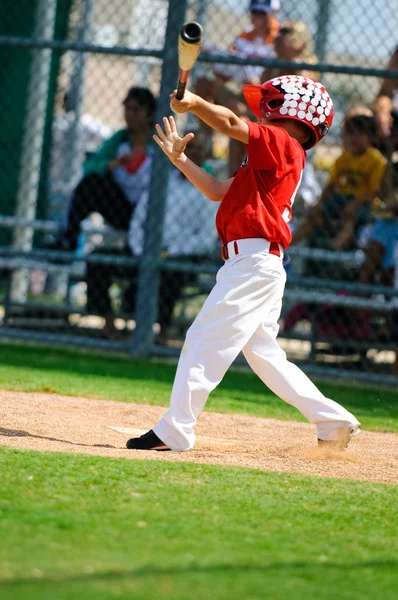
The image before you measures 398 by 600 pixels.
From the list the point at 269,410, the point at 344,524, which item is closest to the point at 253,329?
the point at 344,524

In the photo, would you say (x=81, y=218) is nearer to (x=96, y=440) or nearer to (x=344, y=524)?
(x=96, y=440)

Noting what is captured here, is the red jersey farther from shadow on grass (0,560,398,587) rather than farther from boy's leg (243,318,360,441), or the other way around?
shadow on grass (0,560,398,587)

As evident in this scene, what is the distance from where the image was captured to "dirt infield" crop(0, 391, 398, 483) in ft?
14.3

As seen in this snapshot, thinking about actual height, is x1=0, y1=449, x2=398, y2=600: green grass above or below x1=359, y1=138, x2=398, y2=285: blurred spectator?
below

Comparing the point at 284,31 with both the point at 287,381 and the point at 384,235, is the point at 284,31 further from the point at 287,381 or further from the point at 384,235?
the point at 287,381

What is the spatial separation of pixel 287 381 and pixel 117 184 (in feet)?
14.4

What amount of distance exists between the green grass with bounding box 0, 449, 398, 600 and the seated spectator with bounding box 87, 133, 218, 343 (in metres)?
4.39

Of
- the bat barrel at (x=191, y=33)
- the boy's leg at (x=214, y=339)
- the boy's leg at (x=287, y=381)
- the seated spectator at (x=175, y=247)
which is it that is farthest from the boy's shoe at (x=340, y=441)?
the seated spectator at (x=175, y=247)

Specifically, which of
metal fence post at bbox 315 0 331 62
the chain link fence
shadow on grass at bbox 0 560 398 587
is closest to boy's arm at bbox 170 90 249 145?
shadow on grass at bbox 0 560 398 587

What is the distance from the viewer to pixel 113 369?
7.42 m

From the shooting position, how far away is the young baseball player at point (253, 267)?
438 cm

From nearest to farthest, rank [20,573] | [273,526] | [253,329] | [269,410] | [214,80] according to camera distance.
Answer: [20,573], [273,526], [253,329], [269,410], [214,80]

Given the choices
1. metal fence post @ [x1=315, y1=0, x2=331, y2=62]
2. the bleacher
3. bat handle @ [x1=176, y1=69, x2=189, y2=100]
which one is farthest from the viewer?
metal fence post @ [x1=315, y1=0, x2=331, y2=62]

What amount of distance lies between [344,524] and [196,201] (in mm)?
5444
